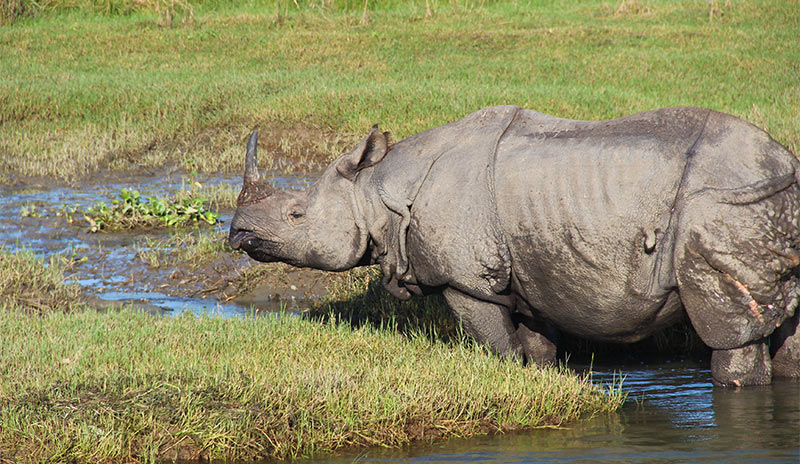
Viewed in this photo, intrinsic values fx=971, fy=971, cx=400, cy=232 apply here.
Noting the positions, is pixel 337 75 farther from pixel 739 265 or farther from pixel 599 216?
pixel 739 265

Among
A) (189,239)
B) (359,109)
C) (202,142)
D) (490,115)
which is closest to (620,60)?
(359,109)

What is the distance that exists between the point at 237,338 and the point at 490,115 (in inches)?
89.8

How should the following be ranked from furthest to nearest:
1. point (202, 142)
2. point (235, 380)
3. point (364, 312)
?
point (202, 142) → point (364, 312) → point (235, 380)

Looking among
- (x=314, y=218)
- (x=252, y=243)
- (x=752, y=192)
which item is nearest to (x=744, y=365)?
(x=752, y=192)

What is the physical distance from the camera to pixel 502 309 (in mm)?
6219

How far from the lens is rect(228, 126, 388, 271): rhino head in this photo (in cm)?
641

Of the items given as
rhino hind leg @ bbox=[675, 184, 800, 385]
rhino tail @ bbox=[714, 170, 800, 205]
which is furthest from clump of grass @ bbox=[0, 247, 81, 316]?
rhino tail @ bbox=[714, 170, 800, 205]

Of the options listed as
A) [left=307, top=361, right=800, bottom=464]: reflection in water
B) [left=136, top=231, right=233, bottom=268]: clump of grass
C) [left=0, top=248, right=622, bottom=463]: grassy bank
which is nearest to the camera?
[left=307, top=361, right=800, bottom=464]: reflection in water

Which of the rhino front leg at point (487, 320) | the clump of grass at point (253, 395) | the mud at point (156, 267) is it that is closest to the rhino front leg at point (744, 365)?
the clump of grass at point (253, 395)

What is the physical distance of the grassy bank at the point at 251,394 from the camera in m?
4.98

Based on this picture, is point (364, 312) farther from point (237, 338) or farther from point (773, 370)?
point (773, 370)

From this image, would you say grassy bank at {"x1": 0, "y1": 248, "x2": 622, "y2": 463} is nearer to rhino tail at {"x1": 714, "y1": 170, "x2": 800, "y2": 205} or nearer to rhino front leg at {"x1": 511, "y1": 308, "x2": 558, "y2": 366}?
rhino front leg at {"x1": 511, "y1": 308, "x2": 558, "y2": 366}

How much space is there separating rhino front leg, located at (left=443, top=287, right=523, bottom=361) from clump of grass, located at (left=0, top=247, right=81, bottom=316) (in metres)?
3.59

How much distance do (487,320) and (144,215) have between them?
538 centimetres
